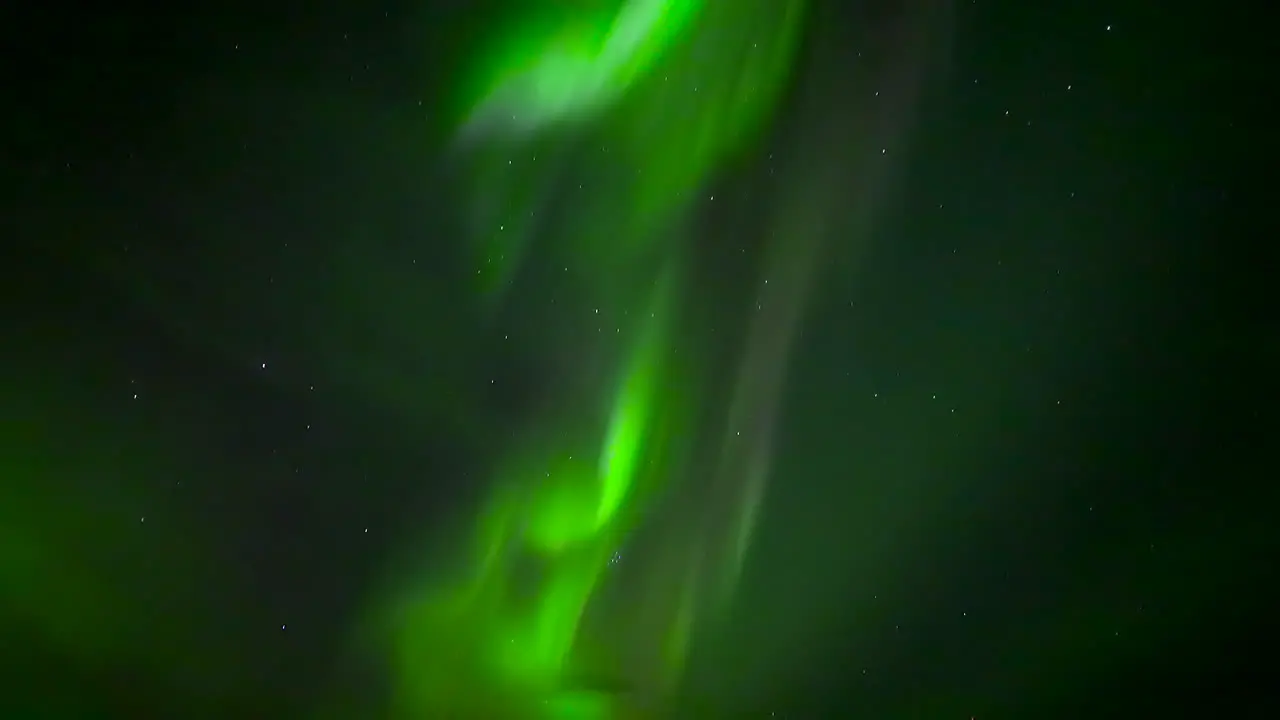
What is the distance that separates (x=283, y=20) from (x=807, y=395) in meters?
0.46

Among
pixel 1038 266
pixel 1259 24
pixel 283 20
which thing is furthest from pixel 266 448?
pixel 1259 24

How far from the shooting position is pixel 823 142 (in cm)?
71

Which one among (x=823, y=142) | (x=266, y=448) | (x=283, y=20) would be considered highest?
(x=283, y=20)

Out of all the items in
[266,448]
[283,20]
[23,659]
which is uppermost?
[283,20]

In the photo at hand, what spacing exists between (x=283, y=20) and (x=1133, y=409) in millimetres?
652

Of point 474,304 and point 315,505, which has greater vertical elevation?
point 474,304

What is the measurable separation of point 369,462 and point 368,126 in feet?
0.80

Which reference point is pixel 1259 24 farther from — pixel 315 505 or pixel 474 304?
pixel 315 505

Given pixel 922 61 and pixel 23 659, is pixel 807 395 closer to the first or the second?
pixel 922 61

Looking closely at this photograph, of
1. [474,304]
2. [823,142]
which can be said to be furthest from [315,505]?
[823,142]

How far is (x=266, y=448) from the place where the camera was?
73 centimetres

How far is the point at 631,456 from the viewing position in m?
0.73

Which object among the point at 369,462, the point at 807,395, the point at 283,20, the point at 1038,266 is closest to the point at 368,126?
the point at 283,20

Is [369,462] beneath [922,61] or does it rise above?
beneath
